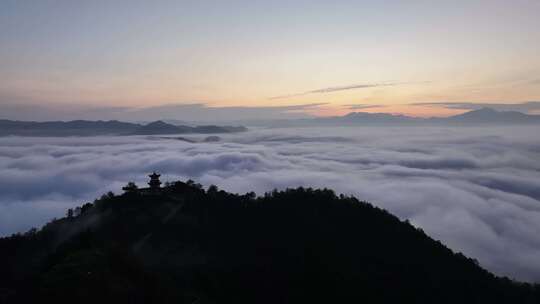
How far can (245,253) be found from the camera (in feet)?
193

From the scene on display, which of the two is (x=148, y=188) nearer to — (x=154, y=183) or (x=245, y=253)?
(x=154, y=183)

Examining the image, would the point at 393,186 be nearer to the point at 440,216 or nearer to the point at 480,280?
the point at 440,216

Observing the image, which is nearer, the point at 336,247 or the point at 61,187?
the point at 336,247

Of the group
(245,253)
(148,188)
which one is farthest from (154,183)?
(245,253)

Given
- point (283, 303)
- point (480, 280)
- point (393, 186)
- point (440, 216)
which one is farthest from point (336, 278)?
point (393, 186)

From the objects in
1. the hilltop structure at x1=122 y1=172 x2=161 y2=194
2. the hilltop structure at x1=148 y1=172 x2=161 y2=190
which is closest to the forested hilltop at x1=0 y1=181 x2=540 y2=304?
the hilltop structure at x1=122 y1=172 x2=161 y2=194

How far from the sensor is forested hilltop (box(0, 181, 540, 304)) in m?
44.4

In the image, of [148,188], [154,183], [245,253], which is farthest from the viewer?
[154,183]

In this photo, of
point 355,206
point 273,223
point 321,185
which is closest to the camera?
point 273,223

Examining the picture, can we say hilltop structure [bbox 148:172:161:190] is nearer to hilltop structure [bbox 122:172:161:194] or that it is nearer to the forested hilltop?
hilltop structure [bbox 122:172:161:194]

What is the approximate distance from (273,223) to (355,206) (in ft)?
57.2

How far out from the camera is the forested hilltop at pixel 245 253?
146ft

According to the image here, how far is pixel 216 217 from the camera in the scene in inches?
2675

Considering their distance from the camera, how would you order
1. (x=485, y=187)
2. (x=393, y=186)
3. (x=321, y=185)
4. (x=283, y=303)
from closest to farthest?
(x=283, y=303), (x=321, y=185), (x=393, y=186), (x=485, y=187)
